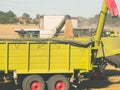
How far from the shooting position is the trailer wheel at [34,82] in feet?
42.7

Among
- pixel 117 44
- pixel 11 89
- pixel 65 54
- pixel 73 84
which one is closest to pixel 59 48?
pixel 65 54

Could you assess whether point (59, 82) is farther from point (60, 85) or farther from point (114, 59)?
point (114, 59)

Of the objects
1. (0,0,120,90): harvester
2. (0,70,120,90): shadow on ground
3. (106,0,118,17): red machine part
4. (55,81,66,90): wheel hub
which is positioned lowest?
(0,70,120,90): shadow on ground

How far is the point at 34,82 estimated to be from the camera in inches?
516

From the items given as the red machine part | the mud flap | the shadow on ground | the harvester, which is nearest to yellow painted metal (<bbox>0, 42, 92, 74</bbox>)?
the harvester

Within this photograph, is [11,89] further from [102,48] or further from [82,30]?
[82,30]

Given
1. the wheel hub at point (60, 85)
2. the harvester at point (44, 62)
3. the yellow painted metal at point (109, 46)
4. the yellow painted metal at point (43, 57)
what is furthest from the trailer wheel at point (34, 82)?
the yellow painted metal at point (109, 46)

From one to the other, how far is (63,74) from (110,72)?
6653 millimetres

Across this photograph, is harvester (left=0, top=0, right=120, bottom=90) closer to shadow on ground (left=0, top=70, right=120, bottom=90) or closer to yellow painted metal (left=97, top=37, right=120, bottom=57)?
shadow on ground (left=0, top=70, right=120, bottom=90)

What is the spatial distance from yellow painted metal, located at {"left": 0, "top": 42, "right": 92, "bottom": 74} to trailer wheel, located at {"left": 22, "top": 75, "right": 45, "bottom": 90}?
219 millimetres

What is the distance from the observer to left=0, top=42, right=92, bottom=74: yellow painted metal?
42.6 ft

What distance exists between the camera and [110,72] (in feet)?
64.3

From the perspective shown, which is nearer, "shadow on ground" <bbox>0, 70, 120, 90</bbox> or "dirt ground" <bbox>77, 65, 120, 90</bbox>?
"shadow on ground" <bbox>0, 70, 120, 90</bbox>

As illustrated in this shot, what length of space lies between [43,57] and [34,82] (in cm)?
96
